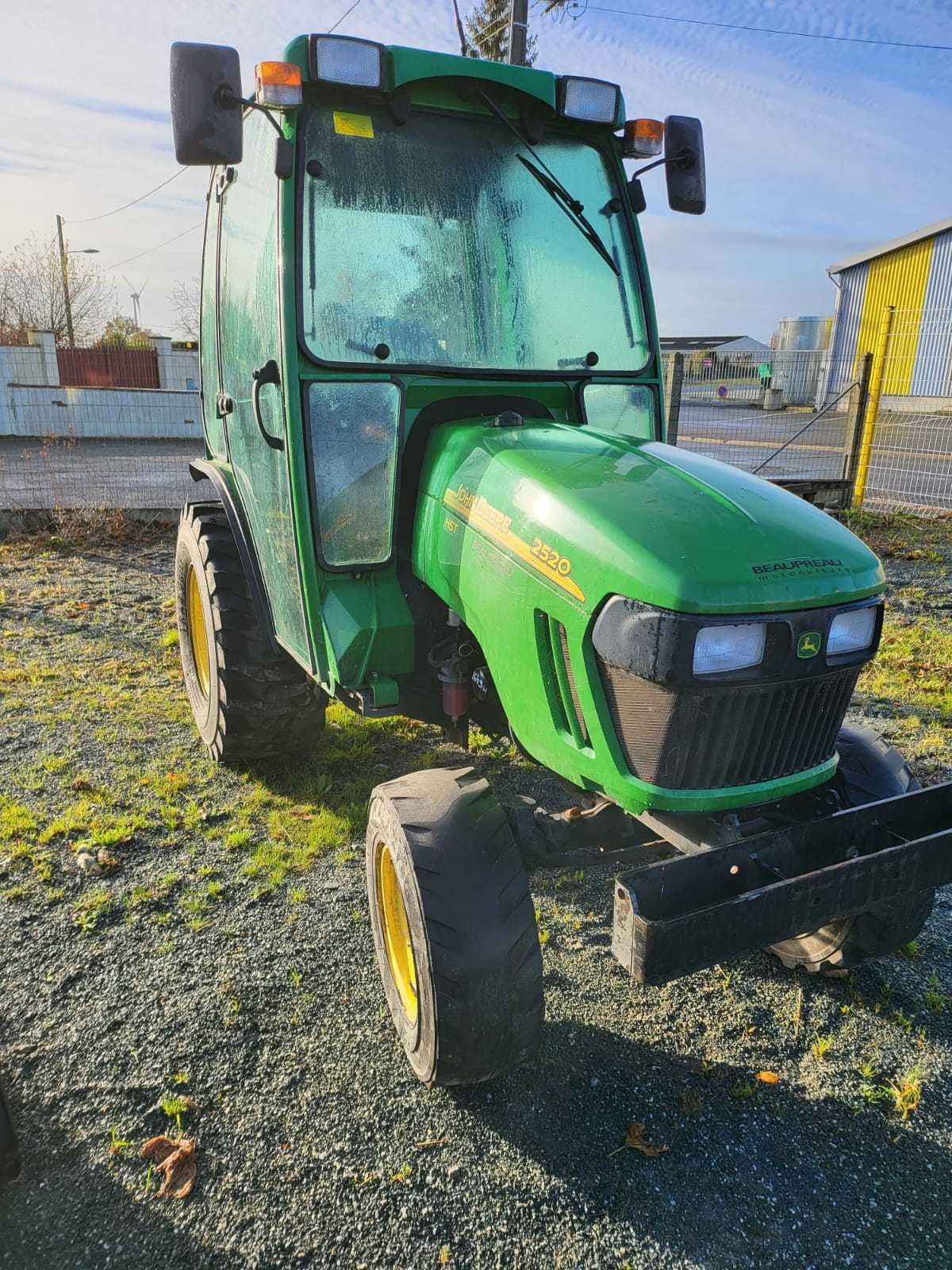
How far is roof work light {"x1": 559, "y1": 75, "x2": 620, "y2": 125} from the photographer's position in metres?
2.88

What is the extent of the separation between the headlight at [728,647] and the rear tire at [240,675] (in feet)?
6.99

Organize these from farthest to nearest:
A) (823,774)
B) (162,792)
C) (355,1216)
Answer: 1. (162,792)
2. (823,774)
3. (355,1216)

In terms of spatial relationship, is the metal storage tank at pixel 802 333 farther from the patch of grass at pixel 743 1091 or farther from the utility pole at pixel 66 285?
the patch of grass at pixel 743 1091

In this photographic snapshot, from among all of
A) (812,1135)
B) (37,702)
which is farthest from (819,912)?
(37,702)

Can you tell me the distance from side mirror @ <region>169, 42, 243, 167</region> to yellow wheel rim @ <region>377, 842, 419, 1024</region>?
1889mm

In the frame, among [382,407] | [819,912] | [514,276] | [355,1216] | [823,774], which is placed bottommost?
[355,1216]

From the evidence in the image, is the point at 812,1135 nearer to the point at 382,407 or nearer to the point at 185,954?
the point at 185,954

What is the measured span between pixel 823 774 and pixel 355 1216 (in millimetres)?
1507

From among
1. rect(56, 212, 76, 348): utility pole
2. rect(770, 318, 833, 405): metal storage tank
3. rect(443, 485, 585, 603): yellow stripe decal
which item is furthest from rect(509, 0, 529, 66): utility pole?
rect(56, 212, 76, 348): utility pole

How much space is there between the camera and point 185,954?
2.88 meters

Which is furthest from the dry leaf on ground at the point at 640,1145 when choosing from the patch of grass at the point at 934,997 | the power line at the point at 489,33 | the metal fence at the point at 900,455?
the power line at the point at 489,33

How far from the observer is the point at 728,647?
1.95m

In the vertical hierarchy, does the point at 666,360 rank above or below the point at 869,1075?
above

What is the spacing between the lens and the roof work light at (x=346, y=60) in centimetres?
254
